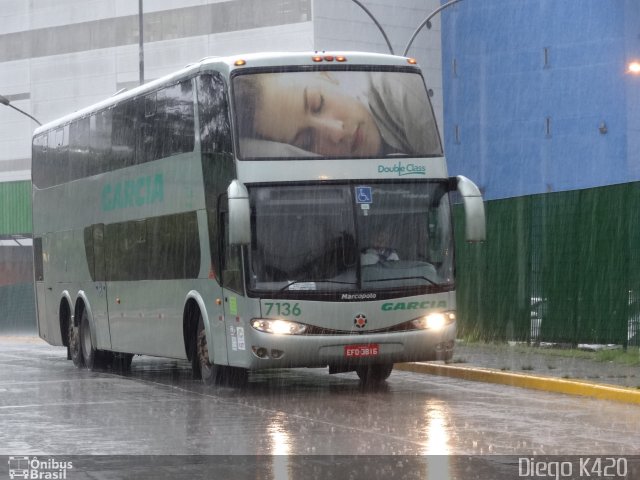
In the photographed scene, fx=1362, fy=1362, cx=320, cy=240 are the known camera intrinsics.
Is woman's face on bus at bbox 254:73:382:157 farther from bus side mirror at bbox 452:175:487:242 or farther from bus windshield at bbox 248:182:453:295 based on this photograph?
bus side mirror at bbox 452:175:487:242

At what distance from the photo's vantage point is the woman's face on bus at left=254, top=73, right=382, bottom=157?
16.3m

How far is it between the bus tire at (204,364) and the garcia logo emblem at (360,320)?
93.7 inches

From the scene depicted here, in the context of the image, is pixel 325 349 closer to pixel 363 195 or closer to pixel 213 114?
pixel 363 195

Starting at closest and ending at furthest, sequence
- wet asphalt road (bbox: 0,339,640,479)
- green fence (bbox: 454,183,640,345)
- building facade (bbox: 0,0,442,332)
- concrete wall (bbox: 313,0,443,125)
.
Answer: wet asphalt road (bbox: 0,339,640,479) < green fence (bbox: 454,183,640,345) < concrete wall (bbox: 313,0,443,125) < building facade (bbox: 0,0,442,332)

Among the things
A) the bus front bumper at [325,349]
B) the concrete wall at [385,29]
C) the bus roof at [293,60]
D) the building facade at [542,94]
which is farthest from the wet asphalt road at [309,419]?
the concrete wall at [385,29]

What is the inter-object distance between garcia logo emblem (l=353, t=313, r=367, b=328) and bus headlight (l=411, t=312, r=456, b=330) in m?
0.66

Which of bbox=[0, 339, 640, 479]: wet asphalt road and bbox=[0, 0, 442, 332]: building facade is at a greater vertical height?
bbox=[0, 0, 442, 332]: building facade

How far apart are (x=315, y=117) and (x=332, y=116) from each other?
22cm

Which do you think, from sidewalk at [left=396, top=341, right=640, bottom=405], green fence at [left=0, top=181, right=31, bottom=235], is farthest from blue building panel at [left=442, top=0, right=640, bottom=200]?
sidewalk at [left=396, top=341, right=640, bottom=405]

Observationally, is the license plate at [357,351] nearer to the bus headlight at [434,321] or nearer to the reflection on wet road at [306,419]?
the reflection on wet road at [306,419]

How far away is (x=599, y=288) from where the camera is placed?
2048cm

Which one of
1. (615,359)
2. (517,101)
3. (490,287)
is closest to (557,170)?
(517,101)

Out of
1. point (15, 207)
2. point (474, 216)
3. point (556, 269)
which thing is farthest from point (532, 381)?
point (15, 207)

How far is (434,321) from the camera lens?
16344 mm
